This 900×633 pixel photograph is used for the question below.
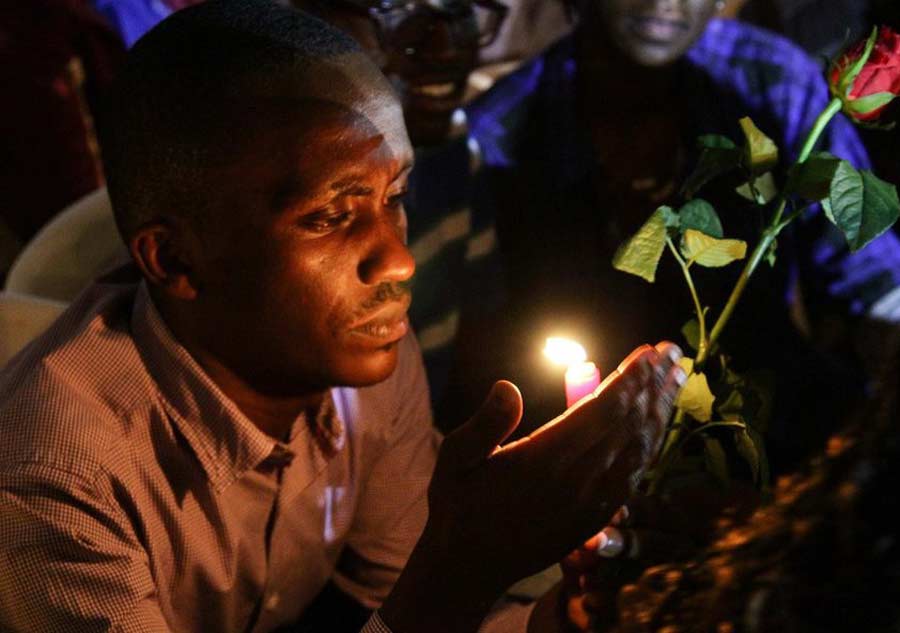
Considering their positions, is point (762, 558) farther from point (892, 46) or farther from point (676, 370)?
point (892, 46)

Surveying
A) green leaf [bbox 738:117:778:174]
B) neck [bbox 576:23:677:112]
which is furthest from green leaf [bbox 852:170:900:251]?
neck [bbox 576:23:677:112]

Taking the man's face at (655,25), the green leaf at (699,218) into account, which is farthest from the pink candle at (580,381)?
the man's face at (655,25)

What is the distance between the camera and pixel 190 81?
1404 mm

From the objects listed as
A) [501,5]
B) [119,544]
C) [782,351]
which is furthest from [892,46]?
[782,351]

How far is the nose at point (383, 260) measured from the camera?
56.6 inches

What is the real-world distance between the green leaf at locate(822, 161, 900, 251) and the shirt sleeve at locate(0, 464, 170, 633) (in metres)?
1.00

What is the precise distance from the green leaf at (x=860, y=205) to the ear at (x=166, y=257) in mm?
852

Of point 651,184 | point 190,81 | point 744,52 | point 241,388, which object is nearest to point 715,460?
point 241,388

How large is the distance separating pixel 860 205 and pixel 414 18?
1.40 meters

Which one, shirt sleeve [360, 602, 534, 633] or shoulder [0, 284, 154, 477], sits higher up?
shoulder [0, 284, 154, 477]

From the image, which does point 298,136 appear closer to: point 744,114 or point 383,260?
point 383,260

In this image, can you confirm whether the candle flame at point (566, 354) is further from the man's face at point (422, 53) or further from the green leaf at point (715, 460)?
the man's face at point (422, 53)

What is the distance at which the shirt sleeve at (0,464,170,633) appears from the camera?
53.2 inches

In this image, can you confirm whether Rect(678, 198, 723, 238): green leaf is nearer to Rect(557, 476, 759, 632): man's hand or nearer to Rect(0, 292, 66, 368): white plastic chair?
Rect(557, 476, 759, 632): man's hand
